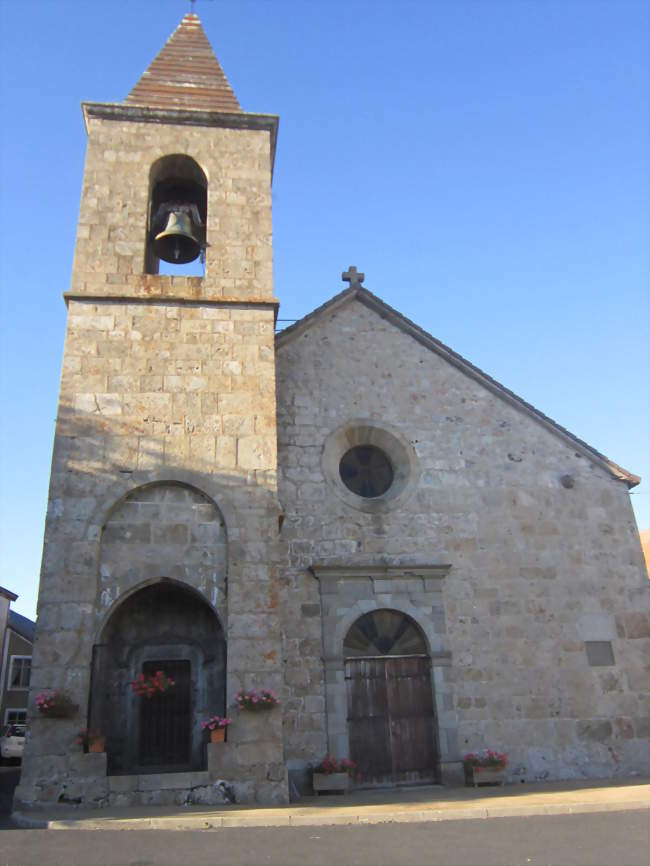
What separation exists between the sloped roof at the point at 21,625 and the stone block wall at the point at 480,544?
21253 mm

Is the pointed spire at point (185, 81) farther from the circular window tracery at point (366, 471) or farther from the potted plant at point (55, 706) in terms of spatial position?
the potted plant at point (55, 706)

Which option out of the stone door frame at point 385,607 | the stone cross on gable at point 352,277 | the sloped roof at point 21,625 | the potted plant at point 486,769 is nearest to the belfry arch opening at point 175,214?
the stone cross on gable at point 352,277

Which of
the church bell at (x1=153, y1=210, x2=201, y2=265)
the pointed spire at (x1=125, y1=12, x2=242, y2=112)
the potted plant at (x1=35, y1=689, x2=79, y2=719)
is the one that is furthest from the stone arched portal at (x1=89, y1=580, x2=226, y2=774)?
the pointed spire at (x1=125, y1=12, x2=242, y2=112)

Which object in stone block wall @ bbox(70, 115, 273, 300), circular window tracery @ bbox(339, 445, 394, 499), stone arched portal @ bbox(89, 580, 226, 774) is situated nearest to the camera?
stone arched portal @ bbox(89, 580, 226, 774)

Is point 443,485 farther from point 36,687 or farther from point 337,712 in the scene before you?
point 36,687

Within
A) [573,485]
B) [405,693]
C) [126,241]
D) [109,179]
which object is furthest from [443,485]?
[109,179]

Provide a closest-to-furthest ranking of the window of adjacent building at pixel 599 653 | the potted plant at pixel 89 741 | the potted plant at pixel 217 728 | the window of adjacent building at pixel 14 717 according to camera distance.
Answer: the potted plant at pixel 89 741
the potted plant at pixel 217 728
the window of adjacent building at pixel 599 653
the window of adjacent building at pixel 14 717

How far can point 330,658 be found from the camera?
1020cm

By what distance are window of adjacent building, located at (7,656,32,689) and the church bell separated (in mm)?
22691

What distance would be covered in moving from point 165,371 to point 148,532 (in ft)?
7.53

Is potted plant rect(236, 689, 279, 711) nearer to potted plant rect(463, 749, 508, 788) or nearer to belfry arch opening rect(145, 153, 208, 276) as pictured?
potted plant rect(463, 749, 508, 788)

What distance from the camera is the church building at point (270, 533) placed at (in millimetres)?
8625

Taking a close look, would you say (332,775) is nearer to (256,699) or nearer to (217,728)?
(256,699)

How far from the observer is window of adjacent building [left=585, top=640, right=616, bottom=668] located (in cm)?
1101
